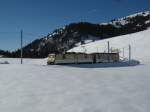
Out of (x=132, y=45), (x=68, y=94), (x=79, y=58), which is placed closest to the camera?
(x=68, y=94)

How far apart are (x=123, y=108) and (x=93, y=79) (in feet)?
26.4

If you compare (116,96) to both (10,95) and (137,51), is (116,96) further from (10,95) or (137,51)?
(137,51)

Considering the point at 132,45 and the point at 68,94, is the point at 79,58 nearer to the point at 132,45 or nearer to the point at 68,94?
the point at 68,94

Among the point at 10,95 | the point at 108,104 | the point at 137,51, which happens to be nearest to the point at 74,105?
the point at 108,104

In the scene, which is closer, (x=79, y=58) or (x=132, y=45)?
(x=79, y=58)

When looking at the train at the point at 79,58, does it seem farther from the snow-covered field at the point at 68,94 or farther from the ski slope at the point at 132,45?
the snow-covered field at the point at 68,94

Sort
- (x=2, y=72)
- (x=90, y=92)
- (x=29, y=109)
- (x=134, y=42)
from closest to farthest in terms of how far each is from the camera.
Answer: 1. (x=29, y=109)
2. (x=90, y=92)
3. (x=2, y=72)
4. (x=134, y=42)

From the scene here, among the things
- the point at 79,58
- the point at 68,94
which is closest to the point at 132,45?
the point at 79,58

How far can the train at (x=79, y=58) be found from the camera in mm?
52459

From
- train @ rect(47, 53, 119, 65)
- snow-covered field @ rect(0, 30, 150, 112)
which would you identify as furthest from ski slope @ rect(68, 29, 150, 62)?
snow-covered field @ rect(0, 30, 150, 112)

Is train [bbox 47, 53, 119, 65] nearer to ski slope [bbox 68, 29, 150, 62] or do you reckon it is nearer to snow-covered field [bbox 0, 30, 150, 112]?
ski slope [bbox 68, 29, 150, 62]

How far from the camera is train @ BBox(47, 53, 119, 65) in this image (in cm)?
5246

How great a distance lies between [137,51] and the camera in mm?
94375

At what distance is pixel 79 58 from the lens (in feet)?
186
